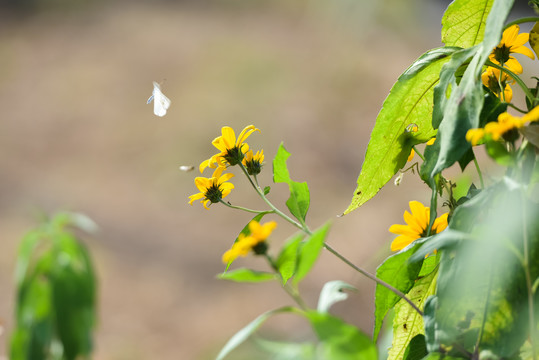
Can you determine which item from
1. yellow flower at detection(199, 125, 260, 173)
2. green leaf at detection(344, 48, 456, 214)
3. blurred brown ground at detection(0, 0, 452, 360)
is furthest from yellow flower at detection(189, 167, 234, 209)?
blurred brown ground at detection(0, 0, 452, 360)

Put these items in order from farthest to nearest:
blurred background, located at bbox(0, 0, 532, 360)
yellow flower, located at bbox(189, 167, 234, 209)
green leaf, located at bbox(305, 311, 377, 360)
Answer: blurred background, located at bbox(0, 0, 532, 360) → yellow flower, located at bbox(189, 167, 234, 209) → green leaf, located at bbox(305, 311, 377, 360)

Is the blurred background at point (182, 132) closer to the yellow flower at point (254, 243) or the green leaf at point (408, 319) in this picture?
the green leaf at point (408, 319)

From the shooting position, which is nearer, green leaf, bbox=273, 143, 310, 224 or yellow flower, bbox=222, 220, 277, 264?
yellow flower, bbox=222, 220, 277, 264

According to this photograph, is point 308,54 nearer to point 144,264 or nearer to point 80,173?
point 80,173

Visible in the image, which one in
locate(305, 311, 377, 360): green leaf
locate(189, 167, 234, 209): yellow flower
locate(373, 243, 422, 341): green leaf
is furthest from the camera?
locate(189, 167, 234, 209): yellow flower

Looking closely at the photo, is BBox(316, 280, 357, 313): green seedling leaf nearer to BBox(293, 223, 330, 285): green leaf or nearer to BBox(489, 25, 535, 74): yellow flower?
BBox(293, 223, 330, 285): green leaf

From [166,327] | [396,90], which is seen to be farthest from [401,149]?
[166,327]
